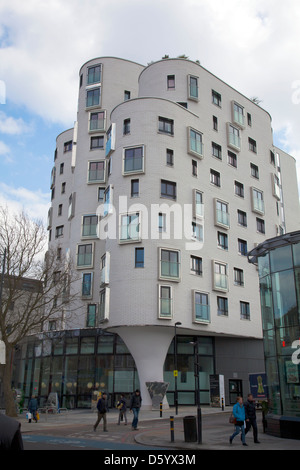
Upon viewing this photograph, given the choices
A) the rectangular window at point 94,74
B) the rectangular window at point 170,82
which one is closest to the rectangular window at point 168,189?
the rectangular window at point 170,82

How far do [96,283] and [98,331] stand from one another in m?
4.39

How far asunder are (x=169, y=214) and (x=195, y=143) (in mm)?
7943

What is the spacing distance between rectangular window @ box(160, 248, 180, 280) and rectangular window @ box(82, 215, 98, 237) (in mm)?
10266

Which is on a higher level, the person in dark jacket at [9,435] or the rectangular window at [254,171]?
the rectangular window at [254,171]

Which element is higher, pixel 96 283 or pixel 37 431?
pixel 96 283

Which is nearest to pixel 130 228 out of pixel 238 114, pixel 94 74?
pixel 238 114

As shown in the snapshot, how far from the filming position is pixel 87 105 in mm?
45938

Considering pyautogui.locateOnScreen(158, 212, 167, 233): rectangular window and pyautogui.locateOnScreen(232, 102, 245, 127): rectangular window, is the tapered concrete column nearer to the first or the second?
pyautogui.locateOnScreen(158, 212, 167, 233): rectangular window

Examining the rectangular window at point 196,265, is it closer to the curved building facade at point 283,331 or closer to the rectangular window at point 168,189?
the rectangular window at point 168,189

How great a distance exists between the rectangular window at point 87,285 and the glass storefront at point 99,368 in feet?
11.3

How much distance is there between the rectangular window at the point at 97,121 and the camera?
44812mm

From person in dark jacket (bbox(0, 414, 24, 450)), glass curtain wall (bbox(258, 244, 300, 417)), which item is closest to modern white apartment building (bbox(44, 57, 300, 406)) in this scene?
glass curtain wall (bbox(258, 244, 300, 417))
